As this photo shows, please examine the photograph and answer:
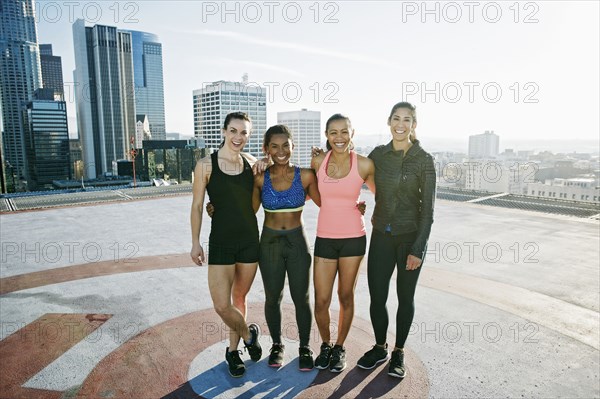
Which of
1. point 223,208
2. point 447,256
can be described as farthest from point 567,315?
point 223,208

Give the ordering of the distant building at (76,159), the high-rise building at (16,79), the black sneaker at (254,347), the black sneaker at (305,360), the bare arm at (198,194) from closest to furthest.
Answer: the bare arm at (198,194) < the black sneaker at (305,360) < the black sneaker at (254,347) < the distant building at (76,159) < the high-rise building at (16,79)

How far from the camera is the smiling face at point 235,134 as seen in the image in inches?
146

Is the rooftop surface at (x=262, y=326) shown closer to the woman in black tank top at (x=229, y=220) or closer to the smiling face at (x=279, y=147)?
the woman in black tank top at (x=229, y=220)

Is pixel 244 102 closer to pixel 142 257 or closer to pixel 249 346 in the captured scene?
pixel 142 257

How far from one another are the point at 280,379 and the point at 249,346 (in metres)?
0.49

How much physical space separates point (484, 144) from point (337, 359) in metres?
126

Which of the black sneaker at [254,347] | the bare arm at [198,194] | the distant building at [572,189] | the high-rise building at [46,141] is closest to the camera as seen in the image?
the bare arm at [198,194]

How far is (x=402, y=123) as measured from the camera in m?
3.67

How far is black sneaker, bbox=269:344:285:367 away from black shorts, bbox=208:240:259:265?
1.00 meters

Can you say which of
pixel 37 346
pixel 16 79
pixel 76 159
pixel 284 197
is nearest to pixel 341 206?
pixel 284 197

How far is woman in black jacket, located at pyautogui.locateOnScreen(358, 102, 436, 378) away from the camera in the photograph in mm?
3629

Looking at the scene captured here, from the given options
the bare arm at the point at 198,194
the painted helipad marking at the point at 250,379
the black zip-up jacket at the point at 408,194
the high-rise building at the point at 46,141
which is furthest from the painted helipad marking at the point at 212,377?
the high-rise building at the point at 46,141

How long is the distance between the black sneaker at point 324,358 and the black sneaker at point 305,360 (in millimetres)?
63

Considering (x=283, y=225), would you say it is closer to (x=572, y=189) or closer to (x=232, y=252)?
(x=232, y=252)
